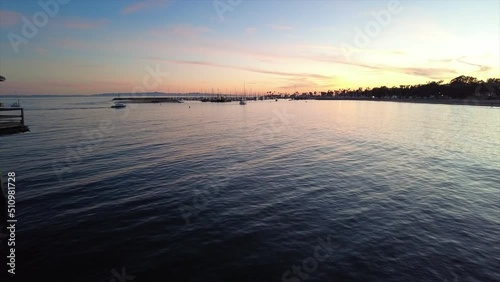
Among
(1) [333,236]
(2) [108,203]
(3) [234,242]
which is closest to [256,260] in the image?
(3) [234,242]

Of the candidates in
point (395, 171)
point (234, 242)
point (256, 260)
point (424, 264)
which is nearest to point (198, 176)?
point (234, 242)

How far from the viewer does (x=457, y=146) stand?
1577 inches

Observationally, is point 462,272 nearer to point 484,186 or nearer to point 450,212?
point 450,212

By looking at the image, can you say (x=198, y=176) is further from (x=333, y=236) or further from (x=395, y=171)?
(x=395, y=171)

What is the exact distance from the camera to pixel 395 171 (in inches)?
1009

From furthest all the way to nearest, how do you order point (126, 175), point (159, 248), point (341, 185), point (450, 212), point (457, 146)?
1. point (457, 146)
2. point (126, 175)
3. point (341, 185)
4. point (450, 212)
5. point (159, 248)

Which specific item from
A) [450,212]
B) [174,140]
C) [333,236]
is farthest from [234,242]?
[174,140]

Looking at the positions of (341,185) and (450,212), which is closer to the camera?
(450,212)

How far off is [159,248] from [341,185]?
14930mm

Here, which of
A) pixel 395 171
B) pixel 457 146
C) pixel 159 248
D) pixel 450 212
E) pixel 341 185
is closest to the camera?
pixel 159 248

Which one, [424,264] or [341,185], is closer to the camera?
[424,264]

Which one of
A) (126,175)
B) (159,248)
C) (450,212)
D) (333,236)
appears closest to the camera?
(159,248)

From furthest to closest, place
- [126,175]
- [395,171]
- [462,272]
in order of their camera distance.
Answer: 1. [395,171]
2. [126,175]
3. [462,272]

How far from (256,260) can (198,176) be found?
1312cm
